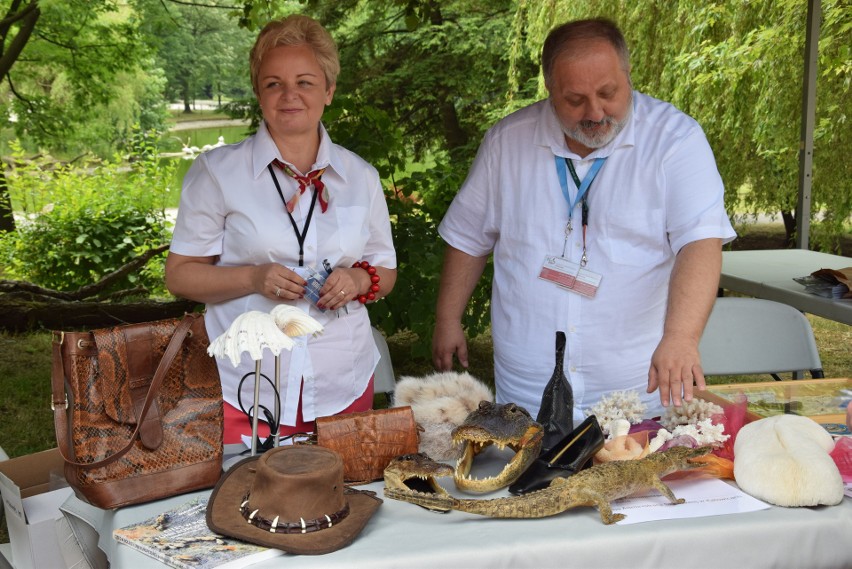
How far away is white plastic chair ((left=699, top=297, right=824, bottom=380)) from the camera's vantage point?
3.22 metres

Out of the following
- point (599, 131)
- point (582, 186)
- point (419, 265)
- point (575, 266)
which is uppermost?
point (599, 131)

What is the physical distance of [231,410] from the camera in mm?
2160

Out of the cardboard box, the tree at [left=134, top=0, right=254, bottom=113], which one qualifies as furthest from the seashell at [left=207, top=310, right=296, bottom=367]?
the tree at [left=134, top=0, right=254, bottom=113]

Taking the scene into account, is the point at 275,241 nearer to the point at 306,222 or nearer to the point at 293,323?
the point at 306,222

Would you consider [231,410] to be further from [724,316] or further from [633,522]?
[724,316]

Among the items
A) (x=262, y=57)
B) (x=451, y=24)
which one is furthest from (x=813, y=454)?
(x=451, y=24)

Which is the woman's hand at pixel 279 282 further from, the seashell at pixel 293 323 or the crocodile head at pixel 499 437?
the crocodile head at pixel 499 437

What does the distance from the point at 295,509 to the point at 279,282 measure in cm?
69

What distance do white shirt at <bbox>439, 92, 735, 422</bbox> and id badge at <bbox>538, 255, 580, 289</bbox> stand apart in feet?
0.07

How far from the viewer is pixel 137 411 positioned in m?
1.64

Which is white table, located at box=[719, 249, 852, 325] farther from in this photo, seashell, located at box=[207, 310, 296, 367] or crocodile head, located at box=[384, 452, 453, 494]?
seashell, located at box=[207, 310, 296, 367]

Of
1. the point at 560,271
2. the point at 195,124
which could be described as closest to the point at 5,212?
the point at 560,271

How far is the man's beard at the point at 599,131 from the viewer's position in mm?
2201

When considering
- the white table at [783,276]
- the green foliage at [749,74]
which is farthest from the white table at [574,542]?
the green foliage at [749,74]
